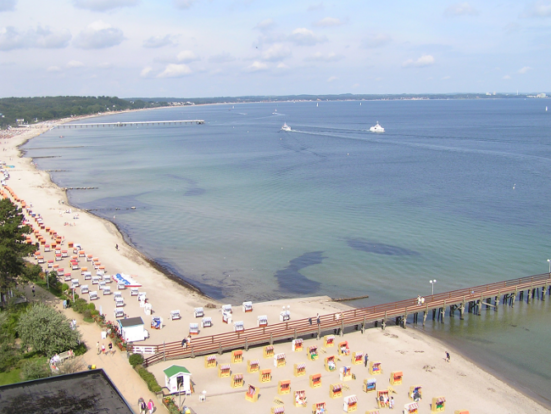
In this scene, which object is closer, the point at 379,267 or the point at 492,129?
the point at 379,267

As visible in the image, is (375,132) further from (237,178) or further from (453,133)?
(237,178)

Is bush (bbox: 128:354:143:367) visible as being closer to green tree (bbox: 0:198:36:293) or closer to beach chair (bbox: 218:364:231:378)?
beach chair (bbox: 218:364:231:378)

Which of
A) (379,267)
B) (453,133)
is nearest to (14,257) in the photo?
(379,267)

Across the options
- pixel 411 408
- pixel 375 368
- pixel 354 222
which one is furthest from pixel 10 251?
pixel 354 222

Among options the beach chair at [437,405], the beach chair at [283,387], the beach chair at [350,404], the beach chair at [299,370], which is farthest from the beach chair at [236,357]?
the beach chair at [437,405]

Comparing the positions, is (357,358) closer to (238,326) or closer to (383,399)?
(383,399)

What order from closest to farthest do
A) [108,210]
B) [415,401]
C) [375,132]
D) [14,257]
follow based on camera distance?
1. [415,401]
2. [14,257]
3. [108,210]
4. [375,132]

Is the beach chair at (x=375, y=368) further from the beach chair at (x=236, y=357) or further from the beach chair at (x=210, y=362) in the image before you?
the beach chair at (x=210, y=362)
